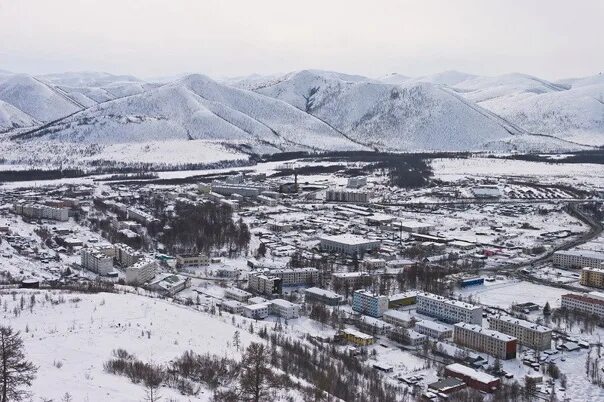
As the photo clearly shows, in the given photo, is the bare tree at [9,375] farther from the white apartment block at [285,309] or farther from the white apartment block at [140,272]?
the white apartment block at [140,272]

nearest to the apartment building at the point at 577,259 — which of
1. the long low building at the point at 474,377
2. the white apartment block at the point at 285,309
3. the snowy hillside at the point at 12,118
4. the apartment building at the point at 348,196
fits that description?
the white apartment block at the point at 285,309

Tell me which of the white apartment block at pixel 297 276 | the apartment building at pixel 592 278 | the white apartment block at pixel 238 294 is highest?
the apartment building at pixel 592 278

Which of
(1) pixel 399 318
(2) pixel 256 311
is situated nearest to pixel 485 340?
(1) pixel 399 318

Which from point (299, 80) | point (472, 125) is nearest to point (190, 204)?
point (472, 125)

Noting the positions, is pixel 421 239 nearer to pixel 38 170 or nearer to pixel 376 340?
pixel 376 340

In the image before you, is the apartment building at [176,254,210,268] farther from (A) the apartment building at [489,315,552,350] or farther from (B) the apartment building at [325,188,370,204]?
(B) the apartment building at [325,188,370,204]

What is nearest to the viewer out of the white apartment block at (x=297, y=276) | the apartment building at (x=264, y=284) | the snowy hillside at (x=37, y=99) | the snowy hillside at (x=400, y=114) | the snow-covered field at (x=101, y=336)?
the snow-covered field at (x=101, y=336)

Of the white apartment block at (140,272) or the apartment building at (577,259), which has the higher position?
the apartment building at (577,259)
